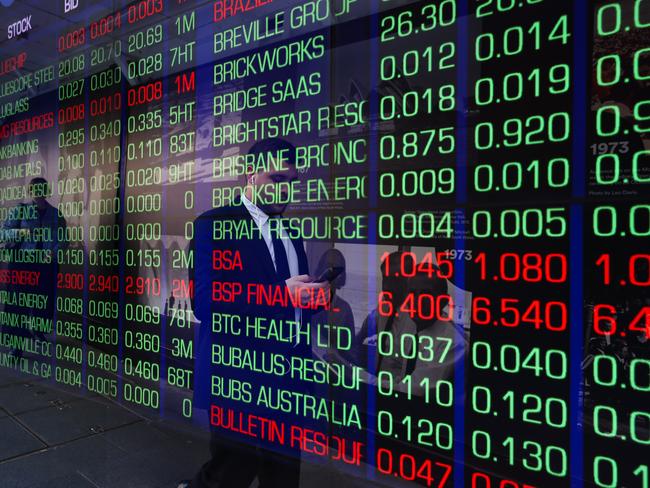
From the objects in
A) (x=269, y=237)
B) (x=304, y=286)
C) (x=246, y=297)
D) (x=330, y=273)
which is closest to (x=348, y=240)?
(x=330, y=273)

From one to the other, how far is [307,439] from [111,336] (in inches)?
60.9

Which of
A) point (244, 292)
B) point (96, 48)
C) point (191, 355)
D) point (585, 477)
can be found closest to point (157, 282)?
point (191, 355)

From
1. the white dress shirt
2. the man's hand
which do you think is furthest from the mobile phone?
the white dress shirt

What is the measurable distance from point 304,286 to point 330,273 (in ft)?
0.52

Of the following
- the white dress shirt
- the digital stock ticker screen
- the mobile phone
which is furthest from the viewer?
the white dress shirt

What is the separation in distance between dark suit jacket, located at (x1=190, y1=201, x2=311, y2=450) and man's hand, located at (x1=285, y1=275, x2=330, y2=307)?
0.04 m

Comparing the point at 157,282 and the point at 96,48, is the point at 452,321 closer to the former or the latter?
the point at 157,282

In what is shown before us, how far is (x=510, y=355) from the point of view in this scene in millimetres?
1719

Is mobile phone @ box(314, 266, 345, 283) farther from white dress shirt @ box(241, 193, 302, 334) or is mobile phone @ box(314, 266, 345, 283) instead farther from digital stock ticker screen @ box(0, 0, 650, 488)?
white dress shirt @ box(241, 193, 302, 334)

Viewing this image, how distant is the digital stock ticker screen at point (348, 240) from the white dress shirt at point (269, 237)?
0.01 m

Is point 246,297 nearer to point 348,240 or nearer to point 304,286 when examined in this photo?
point 304,286

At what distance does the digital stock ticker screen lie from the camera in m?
1.60

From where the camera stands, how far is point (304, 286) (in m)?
2.24

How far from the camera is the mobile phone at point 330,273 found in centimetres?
213
